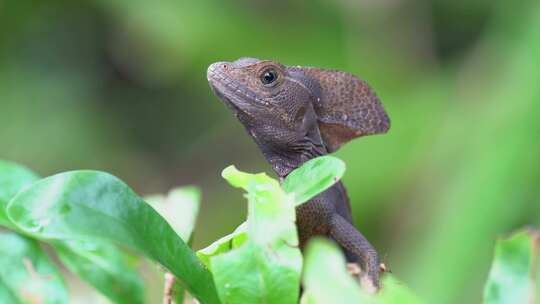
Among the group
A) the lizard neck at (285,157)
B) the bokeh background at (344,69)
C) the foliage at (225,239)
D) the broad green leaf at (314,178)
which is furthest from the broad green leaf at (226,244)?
the bokeh background at (344,69)

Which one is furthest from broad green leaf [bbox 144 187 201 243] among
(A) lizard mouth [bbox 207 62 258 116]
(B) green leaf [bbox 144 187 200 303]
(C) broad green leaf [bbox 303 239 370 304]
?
(C) broad green leaf [bbox 303 239 370 304]

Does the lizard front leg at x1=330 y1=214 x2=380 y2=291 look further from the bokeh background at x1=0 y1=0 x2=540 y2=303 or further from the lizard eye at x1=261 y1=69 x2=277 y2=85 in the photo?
the bokeh background at x1=0 y1=0 x2=540 y2=303

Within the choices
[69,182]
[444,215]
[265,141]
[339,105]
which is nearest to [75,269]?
[69,182]

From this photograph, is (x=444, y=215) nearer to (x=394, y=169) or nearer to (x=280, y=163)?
(x=394, y=169)

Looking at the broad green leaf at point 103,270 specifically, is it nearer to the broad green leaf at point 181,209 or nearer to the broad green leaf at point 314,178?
the broad green leaf at point 181,209

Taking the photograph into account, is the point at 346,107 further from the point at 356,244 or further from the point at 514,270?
the point at 514,270

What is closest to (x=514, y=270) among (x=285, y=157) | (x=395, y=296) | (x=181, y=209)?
(x=395, y=296)
